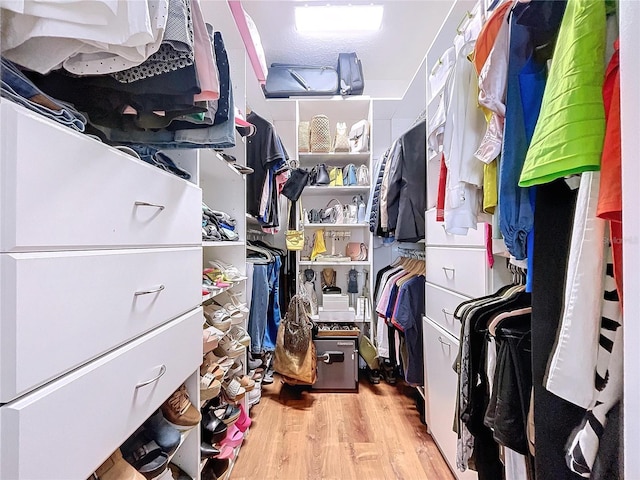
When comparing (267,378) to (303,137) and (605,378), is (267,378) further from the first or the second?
(605,378)

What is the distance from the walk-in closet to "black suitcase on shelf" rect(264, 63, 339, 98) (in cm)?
66

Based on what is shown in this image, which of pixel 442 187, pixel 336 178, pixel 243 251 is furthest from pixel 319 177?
pixel 442 187

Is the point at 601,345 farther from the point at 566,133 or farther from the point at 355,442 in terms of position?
the point at 355,442

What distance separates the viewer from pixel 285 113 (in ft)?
8.04

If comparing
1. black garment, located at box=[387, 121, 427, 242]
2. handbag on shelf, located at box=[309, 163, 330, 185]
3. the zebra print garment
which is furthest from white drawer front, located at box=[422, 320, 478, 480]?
handbag on shelf, located at box=[309, 163, 330, 185]

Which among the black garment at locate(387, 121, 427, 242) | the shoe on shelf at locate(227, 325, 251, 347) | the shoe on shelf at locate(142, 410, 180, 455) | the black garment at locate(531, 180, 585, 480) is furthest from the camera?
the black garment at locate(387, 121, 427, 242)

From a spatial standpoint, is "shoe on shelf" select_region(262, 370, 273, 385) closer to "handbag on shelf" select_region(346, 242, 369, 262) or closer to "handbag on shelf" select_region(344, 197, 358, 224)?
"handbag on shelf" select_region(346, 242, 369, 262)

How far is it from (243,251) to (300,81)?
147cm

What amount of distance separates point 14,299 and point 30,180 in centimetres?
17

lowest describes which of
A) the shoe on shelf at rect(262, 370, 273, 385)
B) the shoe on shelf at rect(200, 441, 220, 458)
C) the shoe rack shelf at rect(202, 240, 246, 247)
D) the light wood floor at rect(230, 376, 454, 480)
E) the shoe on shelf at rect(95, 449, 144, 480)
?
the light wood floor at rect(230, 376, 454, 480)

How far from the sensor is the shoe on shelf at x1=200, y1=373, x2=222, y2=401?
1.07 metres

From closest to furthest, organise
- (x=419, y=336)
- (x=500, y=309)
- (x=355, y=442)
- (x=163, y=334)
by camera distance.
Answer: (x=163, y=334)
(x=500, y=309)
(x=355, y=442)
(x=419, y=336)

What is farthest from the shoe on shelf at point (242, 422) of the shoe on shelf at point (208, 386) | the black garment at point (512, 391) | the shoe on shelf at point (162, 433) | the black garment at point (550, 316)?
the black garment at point (550, 316)

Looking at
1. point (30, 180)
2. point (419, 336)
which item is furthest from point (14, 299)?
point (419, 336)
